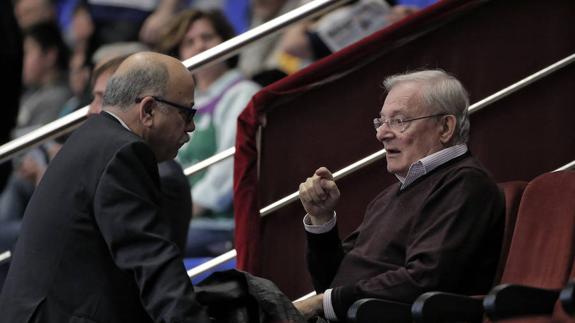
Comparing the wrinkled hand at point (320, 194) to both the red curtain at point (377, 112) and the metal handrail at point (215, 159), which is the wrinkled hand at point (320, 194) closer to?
the red curtain at point (377, 112)

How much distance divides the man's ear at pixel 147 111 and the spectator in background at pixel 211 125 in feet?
6.51

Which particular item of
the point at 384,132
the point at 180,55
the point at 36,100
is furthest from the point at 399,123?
the point at 36,100

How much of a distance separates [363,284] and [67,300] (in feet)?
2.31

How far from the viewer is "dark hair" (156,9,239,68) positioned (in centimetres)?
511

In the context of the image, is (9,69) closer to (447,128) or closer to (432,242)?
(447,128)

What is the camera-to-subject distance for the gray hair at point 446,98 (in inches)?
125

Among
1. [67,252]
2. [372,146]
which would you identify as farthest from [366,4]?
[67,252]

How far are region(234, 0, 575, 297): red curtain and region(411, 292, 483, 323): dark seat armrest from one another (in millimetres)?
914

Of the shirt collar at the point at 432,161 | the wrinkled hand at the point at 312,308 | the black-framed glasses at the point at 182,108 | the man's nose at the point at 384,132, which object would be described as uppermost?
the black-framed glasses at the point at 182,108

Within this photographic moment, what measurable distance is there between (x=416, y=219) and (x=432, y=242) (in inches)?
4.9

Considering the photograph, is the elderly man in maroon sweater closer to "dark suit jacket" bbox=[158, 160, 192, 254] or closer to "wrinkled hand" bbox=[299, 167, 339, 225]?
"wrinkled hand" bbox=[299, 167, 339, 225]

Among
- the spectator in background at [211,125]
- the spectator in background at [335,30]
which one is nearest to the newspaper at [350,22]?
the spectator in background at [335,30]

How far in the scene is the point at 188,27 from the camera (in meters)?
5.13

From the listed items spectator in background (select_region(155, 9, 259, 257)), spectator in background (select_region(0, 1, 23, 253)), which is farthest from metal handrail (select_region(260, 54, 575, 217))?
spectator in background (select_region(0, 1, 23, 253))
